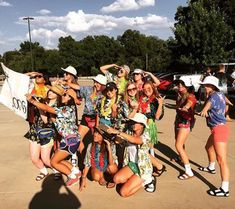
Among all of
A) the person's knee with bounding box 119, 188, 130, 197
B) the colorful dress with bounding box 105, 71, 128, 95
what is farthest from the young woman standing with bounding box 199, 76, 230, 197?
the colorful dress with bounding box 105, 71, 128, 95

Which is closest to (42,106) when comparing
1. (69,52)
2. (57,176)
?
(57,176)

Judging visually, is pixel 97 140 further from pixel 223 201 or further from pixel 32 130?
pixel 223 201

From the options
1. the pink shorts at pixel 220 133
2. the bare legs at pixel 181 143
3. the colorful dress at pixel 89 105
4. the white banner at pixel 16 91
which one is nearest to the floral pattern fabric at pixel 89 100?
the colorful dress at pixel 89 105

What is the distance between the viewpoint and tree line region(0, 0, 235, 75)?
73.5ft

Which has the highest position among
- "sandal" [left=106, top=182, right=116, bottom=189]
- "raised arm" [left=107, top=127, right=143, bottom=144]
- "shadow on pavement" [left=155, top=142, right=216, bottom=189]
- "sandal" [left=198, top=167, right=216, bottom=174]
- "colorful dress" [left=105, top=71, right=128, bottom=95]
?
"colorful dress" [left=105, top=71, right=128, bottom=95]

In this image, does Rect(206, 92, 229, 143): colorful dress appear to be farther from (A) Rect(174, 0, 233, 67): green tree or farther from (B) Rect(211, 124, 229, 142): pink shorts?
(A) Rect(174, 0, 233, 67): green tree

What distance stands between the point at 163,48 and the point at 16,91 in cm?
3249

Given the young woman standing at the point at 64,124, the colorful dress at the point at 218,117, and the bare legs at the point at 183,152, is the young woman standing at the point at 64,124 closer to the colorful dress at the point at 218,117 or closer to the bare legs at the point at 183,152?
the bare legs at the point at 183,152

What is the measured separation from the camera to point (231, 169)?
5.78 meters

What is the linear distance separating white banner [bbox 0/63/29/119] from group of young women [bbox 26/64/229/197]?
177mm

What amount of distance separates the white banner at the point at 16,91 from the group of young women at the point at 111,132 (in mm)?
177

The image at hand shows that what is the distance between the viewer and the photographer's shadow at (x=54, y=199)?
4527 millimetres

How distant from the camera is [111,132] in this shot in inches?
178

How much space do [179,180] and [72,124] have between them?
74.0 inches
